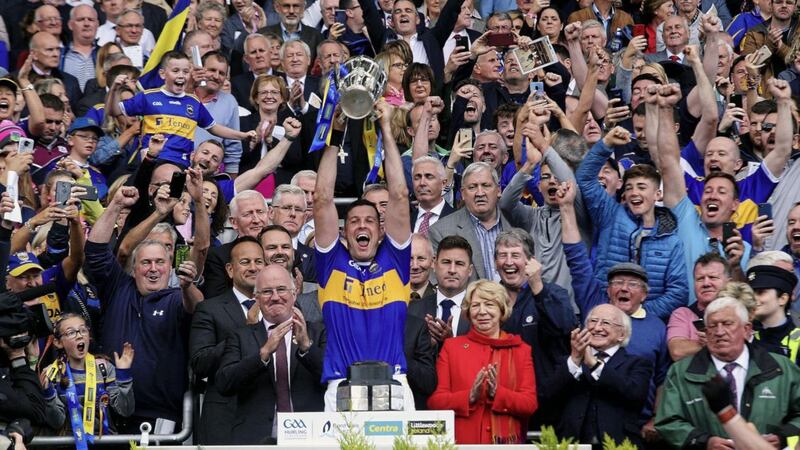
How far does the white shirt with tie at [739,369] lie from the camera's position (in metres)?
11.7

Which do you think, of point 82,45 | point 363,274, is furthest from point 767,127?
point 82,45

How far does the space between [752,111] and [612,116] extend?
1.64m

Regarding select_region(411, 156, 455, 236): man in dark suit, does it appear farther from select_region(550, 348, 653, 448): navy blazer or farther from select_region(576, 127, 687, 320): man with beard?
select_region(550, 348, 653, 448): navy blazer

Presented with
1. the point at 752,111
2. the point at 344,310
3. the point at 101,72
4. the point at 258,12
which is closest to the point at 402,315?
the point at 344,310

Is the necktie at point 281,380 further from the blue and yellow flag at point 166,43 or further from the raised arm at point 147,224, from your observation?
the blue and yellow flag at point 166,43

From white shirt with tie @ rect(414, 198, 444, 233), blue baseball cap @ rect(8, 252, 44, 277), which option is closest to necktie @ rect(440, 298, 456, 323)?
white shirt with tie @ rect(414, 198, 444, 233)

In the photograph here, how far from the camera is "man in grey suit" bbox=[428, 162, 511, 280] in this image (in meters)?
14.1

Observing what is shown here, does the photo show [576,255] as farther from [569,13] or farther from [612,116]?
[569,13]

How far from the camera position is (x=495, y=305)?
40.4 feet

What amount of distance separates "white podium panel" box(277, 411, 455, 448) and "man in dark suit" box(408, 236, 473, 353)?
2.68 m

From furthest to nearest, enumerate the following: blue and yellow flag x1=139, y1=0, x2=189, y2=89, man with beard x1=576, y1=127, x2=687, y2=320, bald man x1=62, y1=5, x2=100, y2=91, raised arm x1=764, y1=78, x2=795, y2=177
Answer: bald man x1=62, y1=5, x2=100, y2=91
blue and yellow flag x1=139, y1=0, x2=189, y2=89
raised arm x1=764, y1=78, x2=795, y2=177
man with beard x1=576, y1=127, x2=687, y2=320

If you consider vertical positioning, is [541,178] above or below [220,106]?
below

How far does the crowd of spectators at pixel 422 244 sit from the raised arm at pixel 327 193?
0.02 metres

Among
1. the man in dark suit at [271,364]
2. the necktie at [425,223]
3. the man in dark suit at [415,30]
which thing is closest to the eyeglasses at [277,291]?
the man in dark suit at [271,364]
